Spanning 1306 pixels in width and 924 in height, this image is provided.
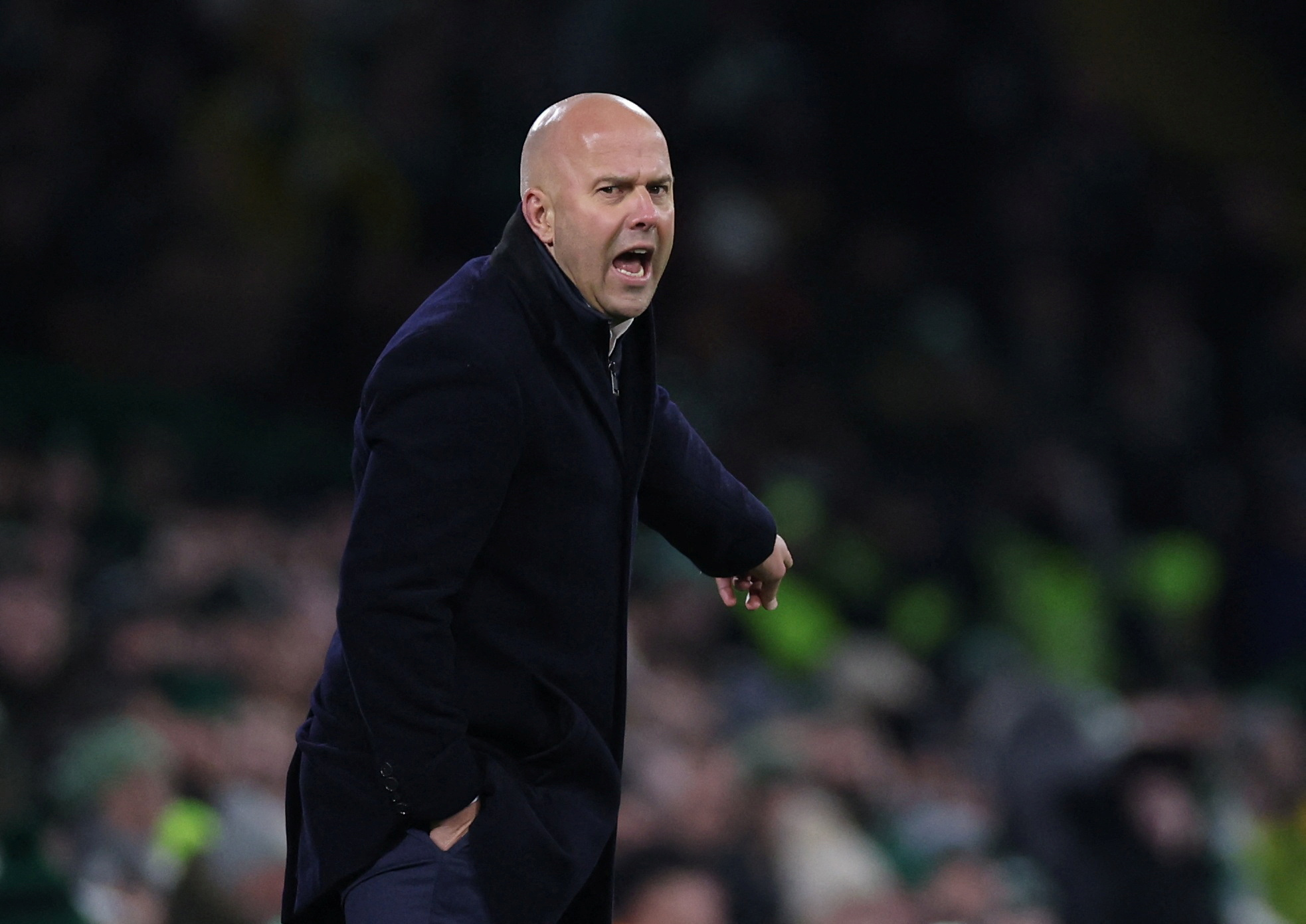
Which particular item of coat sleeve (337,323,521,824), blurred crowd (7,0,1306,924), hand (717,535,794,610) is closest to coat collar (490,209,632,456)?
coat sleeve (337,323,521,824)

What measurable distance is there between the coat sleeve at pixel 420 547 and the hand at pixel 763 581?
0.50 metres

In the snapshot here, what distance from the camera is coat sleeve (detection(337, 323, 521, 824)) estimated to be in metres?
1.63

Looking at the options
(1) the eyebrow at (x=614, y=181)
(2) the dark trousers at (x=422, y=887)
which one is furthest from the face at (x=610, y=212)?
(2) the dark trousers at (x=422, y=887)

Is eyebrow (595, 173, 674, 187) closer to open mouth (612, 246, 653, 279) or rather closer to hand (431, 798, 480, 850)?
open mouth (612, 246, 653, 279)

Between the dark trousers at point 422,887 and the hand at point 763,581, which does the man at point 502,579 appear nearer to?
the dark trousers at point 422,887

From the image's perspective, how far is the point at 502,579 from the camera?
174cm

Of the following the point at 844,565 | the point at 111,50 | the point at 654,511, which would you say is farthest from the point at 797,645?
the point at 654,511

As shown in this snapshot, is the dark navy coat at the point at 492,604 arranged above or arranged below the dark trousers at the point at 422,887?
above

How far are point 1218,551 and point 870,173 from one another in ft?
7.15

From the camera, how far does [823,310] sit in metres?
7.22

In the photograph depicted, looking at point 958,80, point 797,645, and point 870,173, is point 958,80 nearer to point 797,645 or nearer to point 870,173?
point 870,173

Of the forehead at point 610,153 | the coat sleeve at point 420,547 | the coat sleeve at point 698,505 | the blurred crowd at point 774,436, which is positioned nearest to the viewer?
the coat sleeve at point 420,547

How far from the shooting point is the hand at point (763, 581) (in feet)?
6.91

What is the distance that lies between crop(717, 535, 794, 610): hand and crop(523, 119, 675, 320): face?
42 cm
